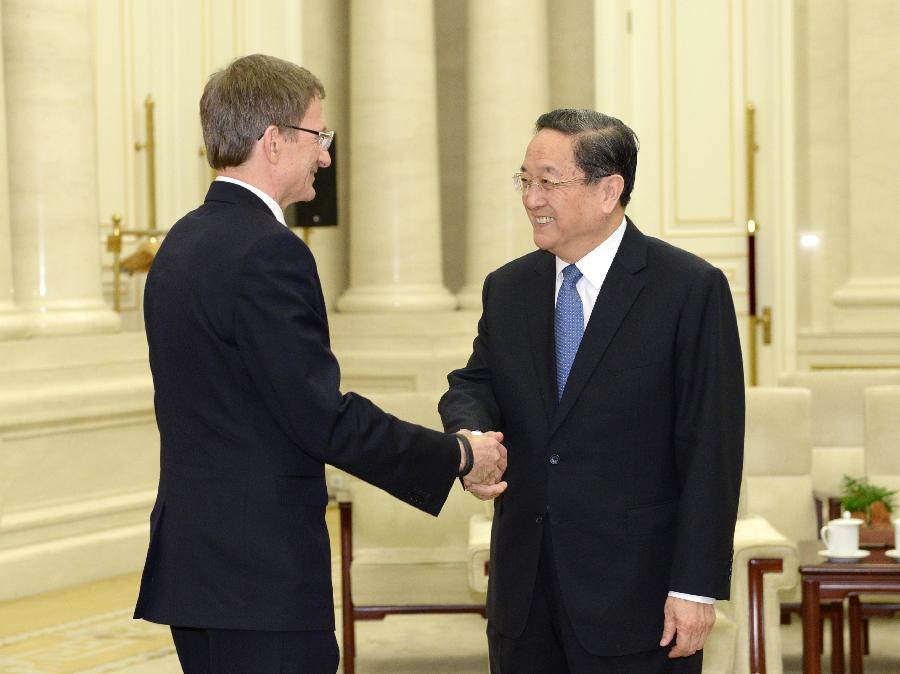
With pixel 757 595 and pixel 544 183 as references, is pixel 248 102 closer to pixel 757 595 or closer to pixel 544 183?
pixel 544 183

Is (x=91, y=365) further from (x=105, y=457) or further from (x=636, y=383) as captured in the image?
(x=636, y=383)

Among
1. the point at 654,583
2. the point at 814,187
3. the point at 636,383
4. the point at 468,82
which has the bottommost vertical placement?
the point at 654,583

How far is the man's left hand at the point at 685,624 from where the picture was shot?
2.46m

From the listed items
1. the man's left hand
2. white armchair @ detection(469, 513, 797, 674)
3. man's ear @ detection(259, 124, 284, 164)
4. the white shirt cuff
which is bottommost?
white armchair @ detection(469, 513, 797, 674)

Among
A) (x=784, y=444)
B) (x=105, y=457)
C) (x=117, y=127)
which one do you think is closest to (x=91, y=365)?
(x=105, y=457)

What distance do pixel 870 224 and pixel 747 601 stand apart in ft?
16.8

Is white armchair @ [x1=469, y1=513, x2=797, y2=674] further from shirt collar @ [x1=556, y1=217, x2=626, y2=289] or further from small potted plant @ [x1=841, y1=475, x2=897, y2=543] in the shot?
shirt collar @ [x1=556, y1=217, x2=626, y2=289]

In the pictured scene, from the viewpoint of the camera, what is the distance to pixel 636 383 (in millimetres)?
2531

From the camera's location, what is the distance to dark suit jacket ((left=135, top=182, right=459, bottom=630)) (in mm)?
2322

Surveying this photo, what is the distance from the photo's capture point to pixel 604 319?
2.57 metres

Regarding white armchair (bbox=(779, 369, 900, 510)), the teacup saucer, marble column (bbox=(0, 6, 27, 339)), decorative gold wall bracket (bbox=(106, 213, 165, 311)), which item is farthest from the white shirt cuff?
decorative gold wall bracket (bbox=(106, 213, 165, 311))

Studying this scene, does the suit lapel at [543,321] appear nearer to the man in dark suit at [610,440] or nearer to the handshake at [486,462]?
the man in dark suit at [610,440]

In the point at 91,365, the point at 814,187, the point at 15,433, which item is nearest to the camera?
the point at 15,433

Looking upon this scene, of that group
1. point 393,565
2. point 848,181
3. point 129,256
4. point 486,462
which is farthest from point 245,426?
point 848,181
